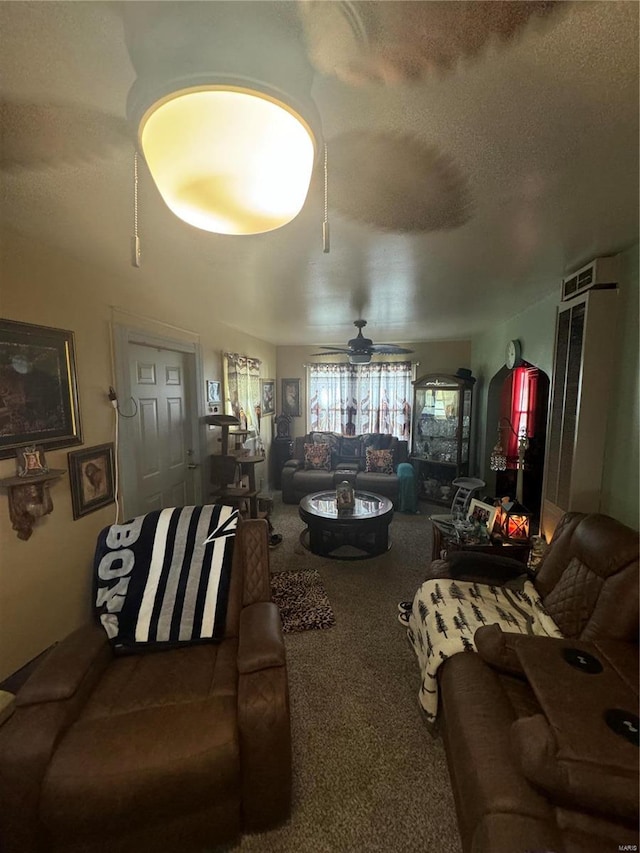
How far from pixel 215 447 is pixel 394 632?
2.41 m

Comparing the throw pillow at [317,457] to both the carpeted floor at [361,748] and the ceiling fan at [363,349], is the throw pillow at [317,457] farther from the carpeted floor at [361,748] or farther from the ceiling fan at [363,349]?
the carpeted floor at [361,748]

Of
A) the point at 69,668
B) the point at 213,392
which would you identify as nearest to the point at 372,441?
the point at 213,392

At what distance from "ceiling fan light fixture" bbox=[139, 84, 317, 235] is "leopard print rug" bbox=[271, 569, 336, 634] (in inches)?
91.5

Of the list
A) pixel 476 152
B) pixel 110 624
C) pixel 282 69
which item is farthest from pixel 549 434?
pixel 110 624

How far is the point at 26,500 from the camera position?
161 centimetres

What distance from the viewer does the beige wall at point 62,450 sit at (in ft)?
5.27

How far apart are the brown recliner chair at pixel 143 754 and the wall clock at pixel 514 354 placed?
10.3 feet

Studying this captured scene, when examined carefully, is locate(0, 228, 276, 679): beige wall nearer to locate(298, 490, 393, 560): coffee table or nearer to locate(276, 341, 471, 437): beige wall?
locate(298, 490, 393, 560): coffee table

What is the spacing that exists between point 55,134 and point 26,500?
1.48 m

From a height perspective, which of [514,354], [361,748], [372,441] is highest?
[514,354]

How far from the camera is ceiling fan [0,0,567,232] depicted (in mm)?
628

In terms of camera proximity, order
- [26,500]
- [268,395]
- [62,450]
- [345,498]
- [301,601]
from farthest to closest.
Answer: [268,395], [345,498], [301,601], [62,450], [26,500]

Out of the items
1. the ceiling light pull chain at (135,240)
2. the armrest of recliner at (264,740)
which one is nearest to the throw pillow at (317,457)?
the armrest of recliner at (264,740)

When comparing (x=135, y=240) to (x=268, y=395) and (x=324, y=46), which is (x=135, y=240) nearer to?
(x=324, y=46)
